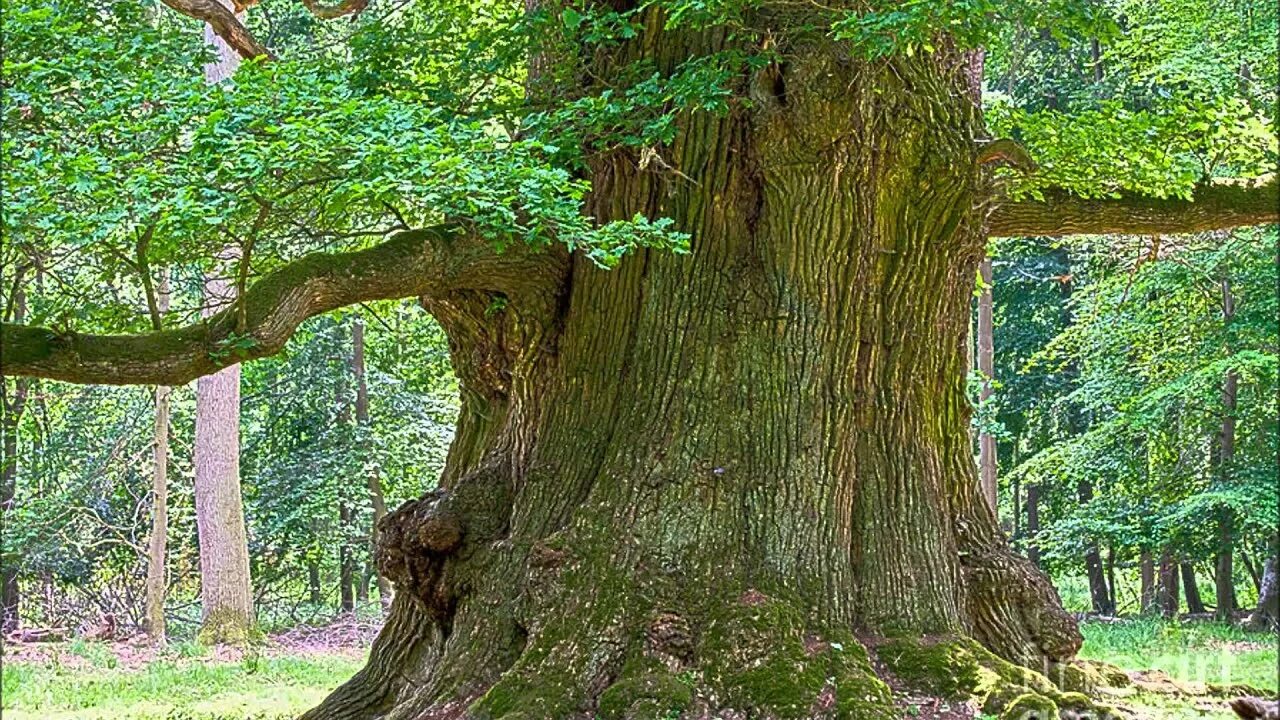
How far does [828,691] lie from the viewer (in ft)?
19.0

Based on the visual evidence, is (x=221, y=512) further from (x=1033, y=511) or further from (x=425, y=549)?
(x=1033, y=511)

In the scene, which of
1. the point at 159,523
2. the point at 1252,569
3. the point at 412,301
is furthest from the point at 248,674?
the point at 1252,569

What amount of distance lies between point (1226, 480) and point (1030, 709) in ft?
17.6

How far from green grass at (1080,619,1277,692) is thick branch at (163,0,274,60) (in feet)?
23.0

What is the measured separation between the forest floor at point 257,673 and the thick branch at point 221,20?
14.4 feet

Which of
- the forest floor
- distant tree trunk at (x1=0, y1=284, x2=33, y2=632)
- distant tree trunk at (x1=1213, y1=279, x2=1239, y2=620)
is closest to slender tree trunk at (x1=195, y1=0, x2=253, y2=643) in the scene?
the forest floor

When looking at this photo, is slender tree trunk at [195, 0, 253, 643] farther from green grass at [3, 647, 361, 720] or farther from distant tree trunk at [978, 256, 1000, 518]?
distant tree trunk at [978, 256, 1000, 518]

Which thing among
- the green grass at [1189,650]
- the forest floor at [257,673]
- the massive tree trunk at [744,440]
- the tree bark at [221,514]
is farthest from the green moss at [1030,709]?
the tree bark at [221,514]

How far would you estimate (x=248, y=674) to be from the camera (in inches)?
425

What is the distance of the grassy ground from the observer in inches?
341

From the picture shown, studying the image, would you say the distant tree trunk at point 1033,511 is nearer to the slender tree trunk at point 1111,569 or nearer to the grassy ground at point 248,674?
the slender tree trunk at point 1111,569

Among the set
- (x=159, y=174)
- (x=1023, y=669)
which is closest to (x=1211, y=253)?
(x=1023, y=669)

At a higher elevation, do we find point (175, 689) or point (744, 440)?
point (744, 440)

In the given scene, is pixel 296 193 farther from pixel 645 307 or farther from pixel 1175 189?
pixel 1175 189
